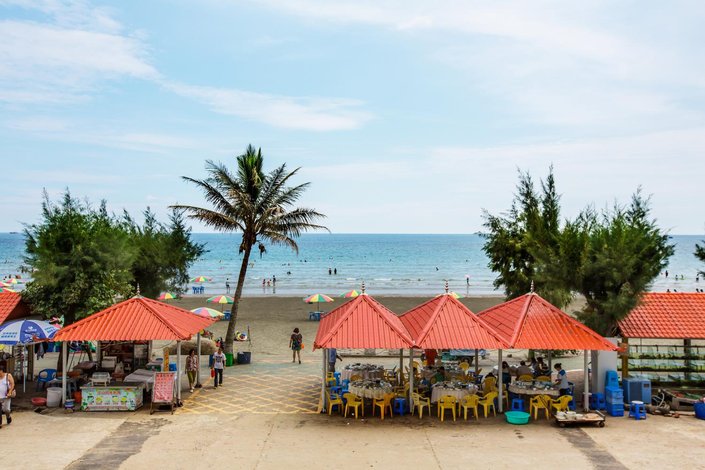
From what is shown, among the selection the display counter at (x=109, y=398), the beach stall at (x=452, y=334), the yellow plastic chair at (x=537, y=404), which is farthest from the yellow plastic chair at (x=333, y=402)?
the display counter at (x=109, y=398)

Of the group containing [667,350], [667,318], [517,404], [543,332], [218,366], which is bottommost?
[517,404]

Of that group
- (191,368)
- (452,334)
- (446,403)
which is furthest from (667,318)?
(191,368)

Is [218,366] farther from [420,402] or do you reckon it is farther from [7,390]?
[420,402]

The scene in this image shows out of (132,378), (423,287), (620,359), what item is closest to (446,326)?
(620,359)

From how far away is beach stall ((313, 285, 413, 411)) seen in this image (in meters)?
16.2

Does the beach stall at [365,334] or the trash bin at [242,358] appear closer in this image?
the beach stall at [365,334]

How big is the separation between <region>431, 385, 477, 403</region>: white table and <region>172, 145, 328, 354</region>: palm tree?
11.1 meters

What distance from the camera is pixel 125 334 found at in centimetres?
1695

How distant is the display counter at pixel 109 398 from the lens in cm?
1739

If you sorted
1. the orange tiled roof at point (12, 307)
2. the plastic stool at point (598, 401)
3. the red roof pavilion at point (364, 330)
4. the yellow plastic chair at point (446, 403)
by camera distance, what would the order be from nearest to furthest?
the red roof pavilion at point (364, 330)
the yellow plastic chair at point (446, 403)
the plastic stool at point (598, 401)
the orange tiled roof at point (12, 307)

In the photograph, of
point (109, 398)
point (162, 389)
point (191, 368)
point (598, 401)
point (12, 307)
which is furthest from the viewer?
point (191, 368)

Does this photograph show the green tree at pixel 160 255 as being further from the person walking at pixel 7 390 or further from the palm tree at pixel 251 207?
the person walking at pixel 7 390

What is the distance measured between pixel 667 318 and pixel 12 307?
21.7 m

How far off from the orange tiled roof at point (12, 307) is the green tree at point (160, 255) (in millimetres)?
4682
